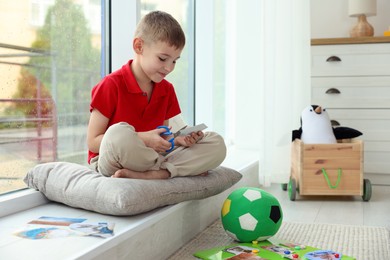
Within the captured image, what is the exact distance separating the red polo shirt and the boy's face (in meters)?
0.06

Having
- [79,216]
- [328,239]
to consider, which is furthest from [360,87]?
[79,216]

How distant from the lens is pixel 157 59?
1914mm

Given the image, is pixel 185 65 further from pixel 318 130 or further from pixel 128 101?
pixel 128 101

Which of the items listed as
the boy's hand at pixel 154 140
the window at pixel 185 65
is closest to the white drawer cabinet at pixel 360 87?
the window at pixel 185 65

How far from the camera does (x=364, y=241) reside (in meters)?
1.93

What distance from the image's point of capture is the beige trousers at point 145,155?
5.60ft

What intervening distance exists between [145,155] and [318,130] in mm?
1334

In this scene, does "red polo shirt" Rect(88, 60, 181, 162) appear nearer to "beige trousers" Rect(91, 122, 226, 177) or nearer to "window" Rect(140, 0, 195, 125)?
"beige trousers" Rect(91, 122, 226, 177)

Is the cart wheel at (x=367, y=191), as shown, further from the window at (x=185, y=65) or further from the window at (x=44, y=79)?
the window at (x=44, y=79)

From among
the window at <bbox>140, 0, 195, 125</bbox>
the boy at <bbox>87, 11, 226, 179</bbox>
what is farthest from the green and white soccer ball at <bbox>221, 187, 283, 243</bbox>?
the window at <bbox>140, 0, 195, 125</bbox>

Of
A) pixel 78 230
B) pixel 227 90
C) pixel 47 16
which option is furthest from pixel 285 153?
pixel 78 230

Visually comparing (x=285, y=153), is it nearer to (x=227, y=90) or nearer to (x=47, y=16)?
(x=227, y=90)

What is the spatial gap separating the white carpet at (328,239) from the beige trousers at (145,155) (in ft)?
0.77

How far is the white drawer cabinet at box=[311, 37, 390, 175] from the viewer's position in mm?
3262
